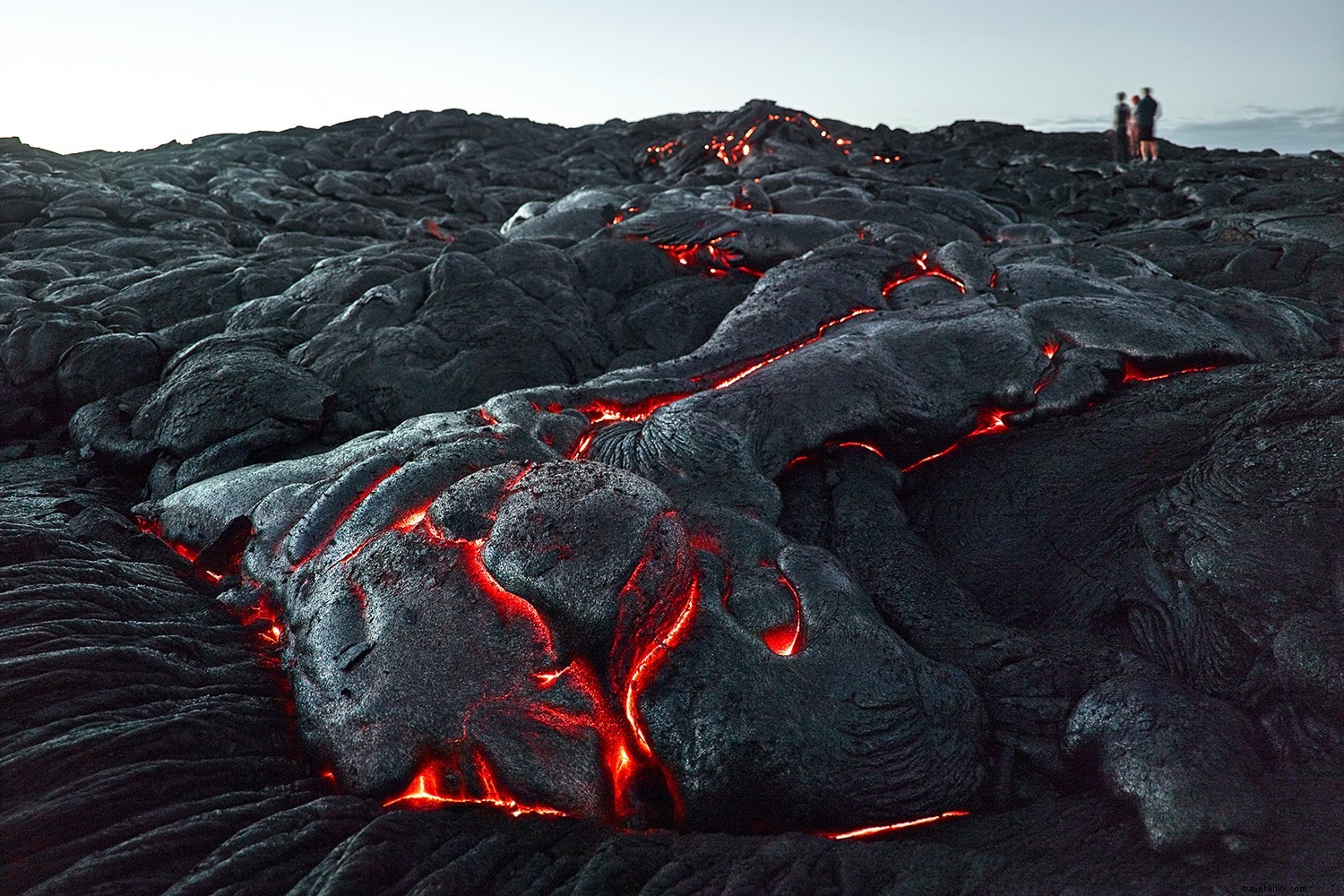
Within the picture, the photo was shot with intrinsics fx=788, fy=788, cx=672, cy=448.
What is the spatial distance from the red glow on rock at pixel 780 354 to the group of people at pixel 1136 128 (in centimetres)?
1878

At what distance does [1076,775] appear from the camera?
4.36 m

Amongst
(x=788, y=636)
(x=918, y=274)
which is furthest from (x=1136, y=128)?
(x=788, y=636)

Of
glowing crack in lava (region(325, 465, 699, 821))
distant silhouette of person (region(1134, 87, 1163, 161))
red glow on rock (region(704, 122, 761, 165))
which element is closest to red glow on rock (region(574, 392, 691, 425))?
glowing crack in lava (region(325, 465, 699, 821))

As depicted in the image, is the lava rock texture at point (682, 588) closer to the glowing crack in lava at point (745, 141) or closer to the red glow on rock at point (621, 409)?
the red glow on rock at point (621, 409)

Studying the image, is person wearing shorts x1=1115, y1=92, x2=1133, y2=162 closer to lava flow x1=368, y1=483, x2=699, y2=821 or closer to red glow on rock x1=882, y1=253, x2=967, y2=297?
red glow on rock x1=882, y1=253, x2=967, y2=297

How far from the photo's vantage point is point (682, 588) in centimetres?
454

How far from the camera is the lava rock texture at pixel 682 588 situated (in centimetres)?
371

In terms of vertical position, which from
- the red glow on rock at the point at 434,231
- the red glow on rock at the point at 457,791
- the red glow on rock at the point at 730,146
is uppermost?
the red glow on rock at the point at 730,146

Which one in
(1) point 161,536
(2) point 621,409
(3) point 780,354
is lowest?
(1) point 161,536

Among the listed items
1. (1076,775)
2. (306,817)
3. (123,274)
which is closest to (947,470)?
(1076,775)

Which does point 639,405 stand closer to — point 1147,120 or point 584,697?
point 584,697

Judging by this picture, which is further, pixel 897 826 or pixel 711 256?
pixel 711 256

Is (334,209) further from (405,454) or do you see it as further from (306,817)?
(306,817)

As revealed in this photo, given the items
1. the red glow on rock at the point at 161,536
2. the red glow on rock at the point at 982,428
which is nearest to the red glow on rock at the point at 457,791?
the red glow on rock at the point at 161,536
